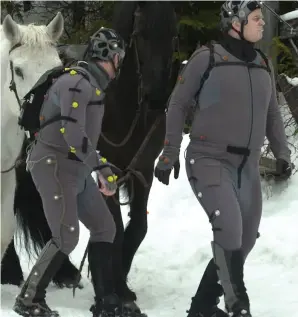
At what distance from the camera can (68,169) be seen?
3.82 metres

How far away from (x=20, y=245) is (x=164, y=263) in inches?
57.0

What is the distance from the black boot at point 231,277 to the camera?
361 cm

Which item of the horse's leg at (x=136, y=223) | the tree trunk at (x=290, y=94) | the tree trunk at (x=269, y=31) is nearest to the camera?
the horse's leg at (x=136, y=223)

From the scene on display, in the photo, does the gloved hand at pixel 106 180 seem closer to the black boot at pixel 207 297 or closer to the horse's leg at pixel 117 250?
the black boot at pixel 207 297

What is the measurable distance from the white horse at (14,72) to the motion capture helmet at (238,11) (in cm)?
122

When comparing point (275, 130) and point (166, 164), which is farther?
point (275, 130)

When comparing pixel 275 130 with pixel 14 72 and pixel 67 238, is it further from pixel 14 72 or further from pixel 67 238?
pixel 14 72

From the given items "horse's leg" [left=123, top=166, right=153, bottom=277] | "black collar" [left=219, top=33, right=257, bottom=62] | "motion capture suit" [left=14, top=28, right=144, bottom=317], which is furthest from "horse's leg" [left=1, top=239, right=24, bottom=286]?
"black collar" [left=219, top=33, right=257, bottom=62]

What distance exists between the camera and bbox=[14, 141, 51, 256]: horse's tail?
215 inches

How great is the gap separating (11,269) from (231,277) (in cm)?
252

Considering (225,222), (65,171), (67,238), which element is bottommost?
(67,238)

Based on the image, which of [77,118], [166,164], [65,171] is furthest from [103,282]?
[77,118]

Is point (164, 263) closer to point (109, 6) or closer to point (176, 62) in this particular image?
point (176, 62)

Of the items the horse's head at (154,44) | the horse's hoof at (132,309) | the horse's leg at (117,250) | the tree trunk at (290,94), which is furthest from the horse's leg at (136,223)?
the tree trunk at (290,94)
